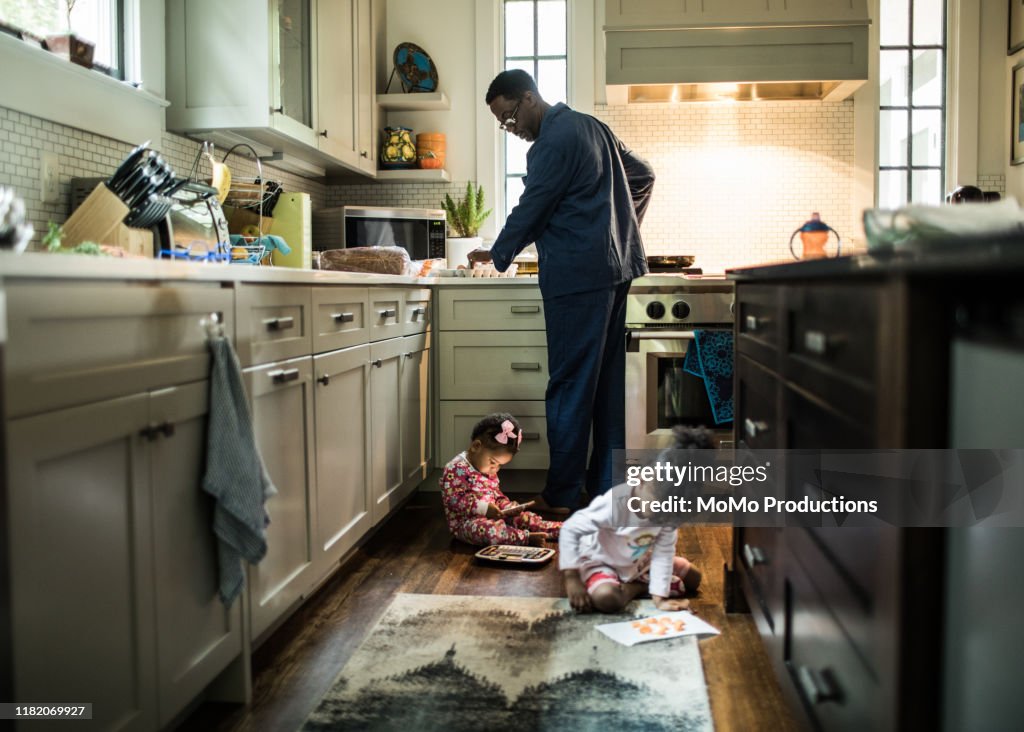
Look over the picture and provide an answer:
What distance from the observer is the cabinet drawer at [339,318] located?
2.45 m

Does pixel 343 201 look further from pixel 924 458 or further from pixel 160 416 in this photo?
pixel 924 458

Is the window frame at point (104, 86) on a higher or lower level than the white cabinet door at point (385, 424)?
higher

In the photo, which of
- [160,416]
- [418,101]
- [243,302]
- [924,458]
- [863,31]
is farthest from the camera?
[418,101]

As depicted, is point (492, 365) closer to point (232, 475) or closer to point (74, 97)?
point (74, 97)

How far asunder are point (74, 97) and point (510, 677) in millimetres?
1940

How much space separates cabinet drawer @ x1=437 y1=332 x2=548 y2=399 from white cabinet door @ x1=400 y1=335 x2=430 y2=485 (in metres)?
0.13

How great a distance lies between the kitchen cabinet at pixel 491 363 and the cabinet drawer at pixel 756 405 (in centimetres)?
164

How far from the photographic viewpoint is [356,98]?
4.23 metres

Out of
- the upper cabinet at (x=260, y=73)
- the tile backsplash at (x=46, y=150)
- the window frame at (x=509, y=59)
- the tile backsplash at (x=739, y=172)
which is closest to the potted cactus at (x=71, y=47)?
the tile backsplash at (x=46, y=150)

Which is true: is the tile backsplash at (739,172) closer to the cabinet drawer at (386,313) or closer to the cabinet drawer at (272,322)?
the cabinet drawer at (386,313)

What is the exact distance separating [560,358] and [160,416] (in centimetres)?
202

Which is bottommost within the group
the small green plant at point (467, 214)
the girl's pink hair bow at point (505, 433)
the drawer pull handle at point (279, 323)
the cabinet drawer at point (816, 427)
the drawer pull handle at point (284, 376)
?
the girl's pink hair bow at point (505, 433)

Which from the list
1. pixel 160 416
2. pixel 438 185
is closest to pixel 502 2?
pixel 438 185

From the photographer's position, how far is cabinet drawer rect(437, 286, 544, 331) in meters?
3.95
